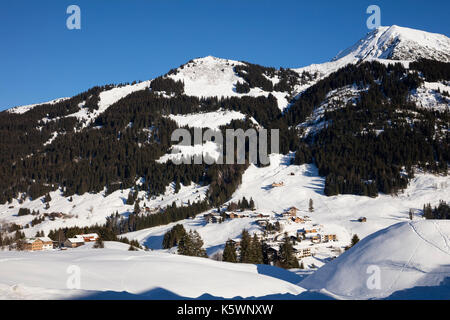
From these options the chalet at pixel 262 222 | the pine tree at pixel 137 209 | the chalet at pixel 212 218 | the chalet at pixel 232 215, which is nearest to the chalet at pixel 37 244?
the pine tree at pixel 137 209

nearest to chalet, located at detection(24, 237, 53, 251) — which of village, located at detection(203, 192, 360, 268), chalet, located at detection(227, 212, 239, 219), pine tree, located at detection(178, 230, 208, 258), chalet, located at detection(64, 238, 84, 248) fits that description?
chalet, located at detection(64, 238, 84, 248)

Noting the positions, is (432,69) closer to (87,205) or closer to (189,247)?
(87,205)

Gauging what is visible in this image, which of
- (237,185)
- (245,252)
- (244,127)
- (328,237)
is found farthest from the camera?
(244,127)

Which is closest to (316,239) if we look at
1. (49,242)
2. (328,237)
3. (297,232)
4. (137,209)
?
(328,237)

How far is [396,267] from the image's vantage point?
1902cm

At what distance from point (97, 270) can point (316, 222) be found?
214 feet

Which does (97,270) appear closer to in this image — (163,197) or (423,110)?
(163,197)

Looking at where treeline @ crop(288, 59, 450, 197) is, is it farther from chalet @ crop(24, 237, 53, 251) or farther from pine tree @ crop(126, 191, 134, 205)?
chalet @ crop(24, 237, 53, 251)

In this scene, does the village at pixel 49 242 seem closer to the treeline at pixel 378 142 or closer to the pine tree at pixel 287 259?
the pine tree at pixel 287 259

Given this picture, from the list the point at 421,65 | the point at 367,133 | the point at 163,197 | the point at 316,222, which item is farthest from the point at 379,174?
the point at 421,65

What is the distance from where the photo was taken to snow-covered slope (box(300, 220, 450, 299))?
17.0 m

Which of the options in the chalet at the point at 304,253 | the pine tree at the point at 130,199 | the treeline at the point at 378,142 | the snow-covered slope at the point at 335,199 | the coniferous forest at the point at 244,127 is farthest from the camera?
the coniferous forest at the point at 244,127

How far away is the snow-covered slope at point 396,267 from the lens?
17.0 meters

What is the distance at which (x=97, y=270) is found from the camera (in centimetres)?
1989
